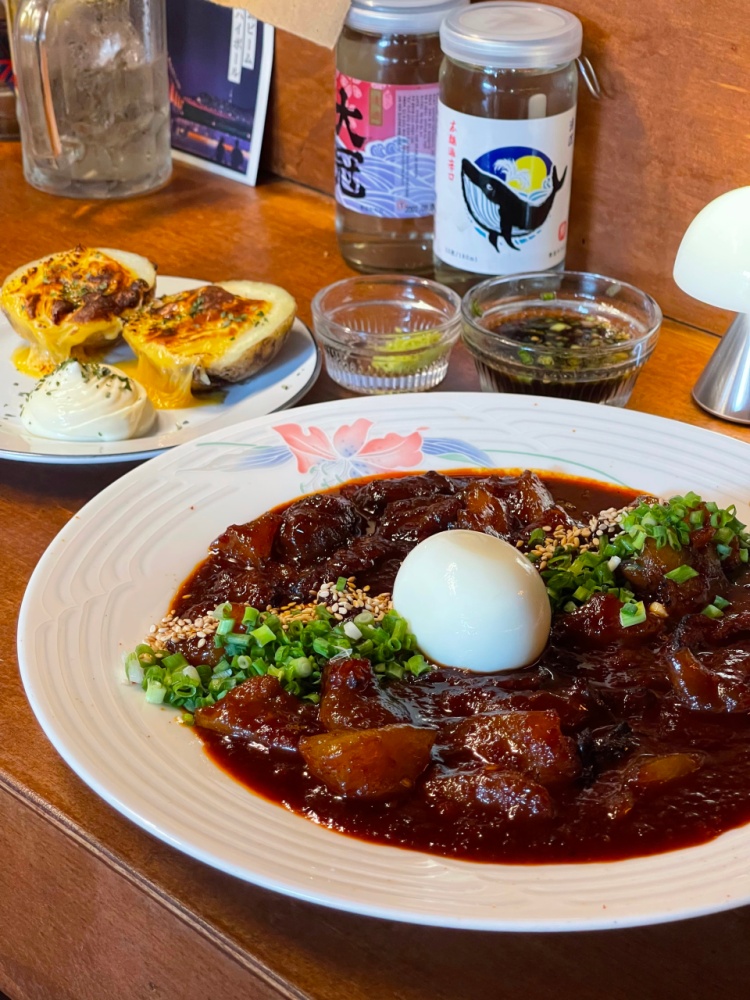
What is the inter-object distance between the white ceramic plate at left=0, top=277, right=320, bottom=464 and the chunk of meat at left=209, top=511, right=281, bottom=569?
0.28 metres

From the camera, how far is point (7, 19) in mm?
3166

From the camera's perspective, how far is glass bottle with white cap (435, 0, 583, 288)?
7.14 feet

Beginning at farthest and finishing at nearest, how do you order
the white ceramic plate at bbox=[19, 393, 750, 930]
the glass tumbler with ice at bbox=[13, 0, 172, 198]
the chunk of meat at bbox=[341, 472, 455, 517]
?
the glass tumbler with ice at bbox=[13, 0, 172, 198]
the chunk of meat at bbox=[341, 472, 455, 517]
the white ceramic plate at bbox=[19, 393, 750, 930]

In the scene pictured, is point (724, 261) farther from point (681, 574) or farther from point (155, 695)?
point (155, 695)

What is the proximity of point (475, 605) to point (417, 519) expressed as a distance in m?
0.30

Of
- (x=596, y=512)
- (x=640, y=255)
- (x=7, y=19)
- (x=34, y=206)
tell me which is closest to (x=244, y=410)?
(x=596, y=512)

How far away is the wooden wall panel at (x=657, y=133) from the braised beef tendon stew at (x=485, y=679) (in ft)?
2.64

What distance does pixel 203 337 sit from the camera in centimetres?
221

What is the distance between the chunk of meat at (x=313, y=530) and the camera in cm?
175

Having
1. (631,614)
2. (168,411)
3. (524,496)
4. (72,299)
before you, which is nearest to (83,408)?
(168,411)

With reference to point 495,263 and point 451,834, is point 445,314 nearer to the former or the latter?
point 495,263

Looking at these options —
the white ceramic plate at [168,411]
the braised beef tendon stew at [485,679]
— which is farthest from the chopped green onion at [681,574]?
the white ceramic plate at [168,411]

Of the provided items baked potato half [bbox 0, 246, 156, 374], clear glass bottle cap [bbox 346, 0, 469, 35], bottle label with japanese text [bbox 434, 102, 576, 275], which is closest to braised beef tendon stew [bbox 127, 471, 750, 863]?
bottle label with japanese text [bbox 434, 102, 576, 275]

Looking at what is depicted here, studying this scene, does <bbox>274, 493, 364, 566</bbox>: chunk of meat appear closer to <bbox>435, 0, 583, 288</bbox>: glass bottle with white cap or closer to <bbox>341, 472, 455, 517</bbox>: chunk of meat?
<bbox>341, 472, 455, 517</bbox>: chunk of meat
